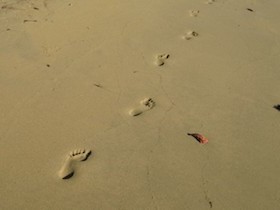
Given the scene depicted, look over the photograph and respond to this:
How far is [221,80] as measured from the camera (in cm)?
285

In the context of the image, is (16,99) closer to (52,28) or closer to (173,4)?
(52,28)

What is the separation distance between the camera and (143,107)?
2.55 metres

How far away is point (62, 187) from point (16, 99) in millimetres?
828

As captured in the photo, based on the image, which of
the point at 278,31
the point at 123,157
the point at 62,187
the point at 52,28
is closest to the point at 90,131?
the point at 123,157

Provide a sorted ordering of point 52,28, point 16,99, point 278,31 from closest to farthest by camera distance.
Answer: point 16,99 < point 52,28 < point 278,31

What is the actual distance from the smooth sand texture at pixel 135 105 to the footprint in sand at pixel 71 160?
0.03 meters

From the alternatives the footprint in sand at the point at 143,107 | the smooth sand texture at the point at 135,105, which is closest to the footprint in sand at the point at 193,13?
the smooth sand texture at the point at 135,105

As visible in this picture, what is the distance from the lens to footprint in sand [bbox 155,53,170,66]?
299 centimetres

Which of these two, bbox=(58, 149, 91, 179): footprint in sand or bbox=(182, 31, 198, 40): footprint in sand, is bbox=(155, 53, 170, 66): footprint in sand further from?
bbox=(58, 149, 91, 179): footprint in sand

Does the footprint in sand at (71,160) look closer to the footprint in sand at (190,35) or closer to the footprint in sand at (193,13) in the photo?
the footprint in sand at (190,35)

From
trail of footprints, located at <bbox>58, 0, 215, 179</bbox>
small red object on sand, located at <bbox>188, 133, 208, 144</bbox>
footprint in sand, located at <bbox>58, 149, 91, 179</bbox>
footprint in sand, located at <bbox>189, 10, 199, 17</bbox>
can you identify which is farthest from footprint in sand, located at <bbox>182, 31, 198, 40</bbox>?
footprint in sand, located at <bbox>58, 149, 91, 179</bbox>

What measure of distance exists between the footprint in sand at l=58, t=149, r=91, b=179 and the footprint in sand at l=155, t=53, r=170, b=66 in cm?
108

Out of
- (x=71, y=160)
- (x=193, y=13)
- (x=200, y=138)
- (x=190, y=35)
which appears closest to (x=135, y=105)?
(x=200, y=138)

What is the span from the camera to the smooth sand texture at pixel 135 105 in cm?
202
